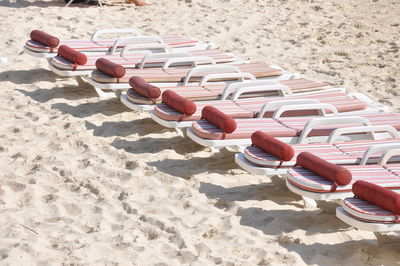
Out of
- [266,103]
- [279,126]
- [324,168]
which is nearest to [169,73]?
[266,103]

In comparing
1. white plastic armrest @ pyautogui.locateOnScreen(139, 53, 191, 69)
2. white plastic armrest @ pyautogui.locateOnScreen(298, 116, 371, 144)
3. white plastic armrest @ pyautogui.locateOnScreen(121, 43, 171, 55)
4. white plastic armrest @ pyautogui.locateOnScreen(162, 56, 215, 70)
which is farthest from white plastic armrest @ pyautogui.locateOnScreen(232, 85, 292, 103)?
white plastic armrest @ pyautogui.locateOnScreen(121, 43, 171, 55)

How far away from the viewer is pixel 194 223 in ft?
19.9

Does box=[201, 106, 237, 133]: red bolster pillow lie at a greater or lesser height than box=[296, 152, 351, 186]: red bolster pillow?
lesser

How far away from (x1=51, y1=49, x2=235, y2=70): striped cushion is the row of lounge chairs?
0.01m

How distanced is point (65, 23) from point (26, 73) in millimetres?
2861

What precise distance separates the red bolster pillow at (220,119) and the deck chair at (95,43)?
3.27 metres

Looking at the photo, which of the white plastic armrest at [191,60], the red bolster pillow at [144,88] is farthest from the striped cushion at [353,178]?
the white plastic armrest at [191,60]

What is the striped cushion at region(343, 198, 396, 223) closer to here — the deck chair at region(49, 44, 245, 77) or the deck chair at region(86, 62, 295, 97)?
the deck chair at region(86, 62, 295, 97)

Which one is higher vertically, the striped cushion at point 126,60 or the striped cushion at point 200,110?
the striped cushion at point 200,110

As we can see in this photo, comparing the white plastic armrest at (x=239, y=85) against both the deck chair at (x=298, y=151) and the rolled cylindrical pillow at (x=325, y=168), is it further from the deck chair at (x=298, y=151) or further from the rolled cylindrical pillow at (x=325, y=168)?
the rolled cylindrical pillow at (x=325, y=168)

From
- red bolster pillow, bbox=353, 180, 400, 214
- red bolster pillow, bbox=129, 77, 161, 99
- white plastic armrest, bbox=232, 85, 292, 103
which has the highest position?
red bolster pillow, bbox=353, 180, 400, 214

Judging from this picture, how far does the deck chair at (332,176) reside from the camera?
19.2 feet

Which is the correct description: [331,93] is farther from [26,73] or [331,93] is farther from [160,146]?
Answer: [26,73]

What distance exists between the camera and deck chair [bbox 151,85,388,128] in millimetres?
7672
